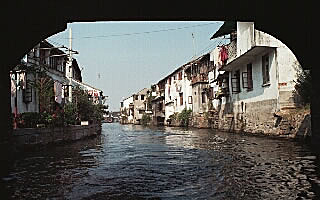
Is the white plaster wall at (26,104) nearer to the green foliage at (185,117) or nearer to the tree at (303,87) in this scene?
the tree at (303,87)

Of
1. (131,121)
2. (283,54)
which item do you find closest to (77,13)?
(283,54)

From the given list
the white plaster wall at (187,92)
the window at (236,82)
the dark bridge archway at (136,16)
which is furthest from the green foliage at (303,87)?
the white plaster wall at (187,92)

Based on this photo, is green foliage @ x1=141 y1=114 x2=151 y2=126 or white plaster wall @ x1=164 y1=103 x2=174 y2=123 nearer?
white plaster wall @ x1=164 y1=103 x2=174 y2=123

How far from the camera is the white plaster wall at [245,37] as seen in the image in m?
22.7

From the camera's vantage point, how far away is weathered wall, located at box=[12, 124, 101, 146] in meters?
13.9

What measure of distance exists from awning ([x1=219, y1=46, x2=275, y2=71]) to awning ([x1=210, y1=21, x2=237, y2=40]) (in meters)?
2.87

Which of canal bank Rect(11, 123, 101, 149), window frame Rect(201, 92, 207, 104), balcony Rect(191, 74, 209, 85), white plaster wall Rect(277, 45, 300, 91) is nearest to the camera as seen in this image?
canal bank Rect(11, 123, 101, 149)

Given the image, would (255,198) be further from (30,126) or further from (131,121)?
(131,121)

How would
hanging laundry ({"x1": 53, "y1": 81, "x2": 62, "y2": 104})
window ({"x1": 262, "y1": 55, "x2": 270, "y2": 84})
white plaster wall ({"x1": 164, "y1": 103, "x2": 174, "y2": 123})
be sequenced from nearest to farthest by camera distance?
window ({"x1": 262, "y1": 55, "x2": 270, "y2": 84}) < hanging laundry ({"x1": 53, "y1": 81, "x2": 62, "y2": 104}) < white plaster wall ({"x1": 164, "y1": 103, "x2": 174, "y2": 123})

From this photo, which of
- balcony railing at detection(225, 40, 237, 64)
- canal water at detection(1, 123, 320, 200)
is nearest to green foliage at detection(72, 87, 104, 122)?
balcony railing at detection(225, 40, 237, 64)

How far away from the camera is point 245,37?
2402 centimetres

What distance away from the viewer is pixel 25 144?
47.4 ft

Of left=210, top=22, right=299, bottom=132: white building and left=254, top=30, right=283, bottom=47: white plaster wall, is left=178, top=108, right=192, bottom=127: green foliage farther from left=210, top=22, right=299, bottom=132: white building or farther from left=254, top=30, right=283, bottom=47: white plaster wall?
left=254, top=30, right=283, bottom=47: white plaster wall

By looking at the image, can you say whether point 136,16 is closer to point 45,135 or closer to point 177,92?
point 45,135
